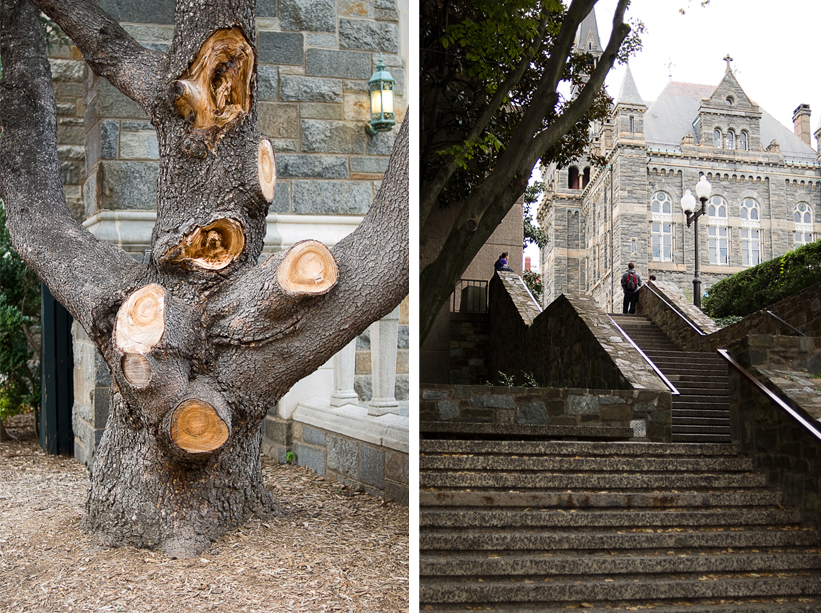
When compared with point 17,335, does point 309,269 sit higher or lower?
higher

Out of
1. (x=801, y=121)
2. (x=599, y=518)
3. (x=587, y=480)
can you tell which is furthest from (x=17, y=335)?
(x=801, y=121)

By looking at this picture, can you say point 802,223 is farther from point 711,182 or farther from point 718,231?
point 711,182

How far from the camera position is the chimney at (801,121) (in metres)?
3.49

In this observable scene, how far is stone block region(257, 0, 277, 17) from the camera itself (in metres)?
4.32

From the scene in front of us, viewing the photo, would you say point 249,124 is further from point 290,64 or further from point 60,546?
point 60,546

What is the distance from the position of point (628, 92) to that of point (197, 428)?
332 cm

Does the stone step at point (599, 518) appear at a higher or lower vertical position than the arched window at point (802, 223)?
lower

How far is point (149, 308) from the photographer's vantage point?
8.11 feet

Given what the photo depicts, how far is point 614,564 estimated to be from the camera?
305cm

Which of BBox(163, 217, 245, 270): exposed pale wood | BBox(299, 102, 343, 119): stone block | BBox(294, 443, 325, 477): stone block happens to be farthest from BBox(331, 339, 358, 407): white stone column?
BBox(299, 102, 343, 119): stone block

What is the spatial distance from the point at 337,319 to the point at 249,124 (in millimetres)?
963

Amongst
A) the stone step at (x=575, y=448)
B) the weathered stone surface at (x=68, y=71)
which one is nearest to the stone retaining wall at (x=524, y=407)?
the stone step at (x=575, y=448)

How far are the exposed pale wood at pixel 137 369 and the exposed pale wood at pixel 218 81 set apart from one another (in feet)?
3.36

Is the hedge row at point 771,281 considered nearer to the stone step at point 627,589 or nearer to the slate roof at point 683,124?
the slate roof at point 683,124
